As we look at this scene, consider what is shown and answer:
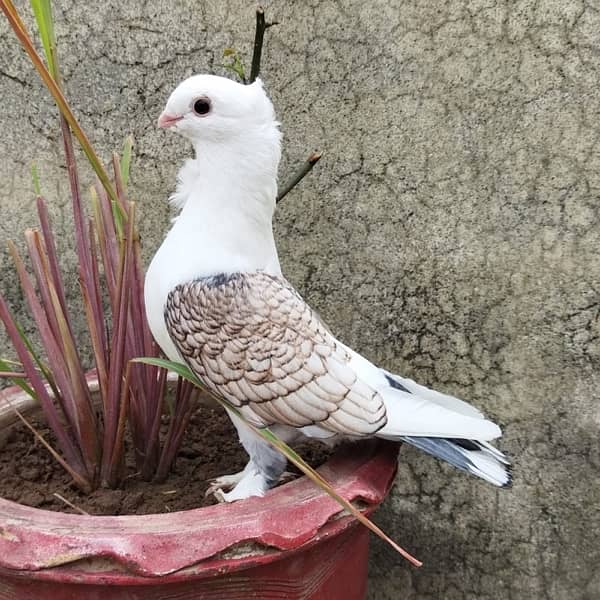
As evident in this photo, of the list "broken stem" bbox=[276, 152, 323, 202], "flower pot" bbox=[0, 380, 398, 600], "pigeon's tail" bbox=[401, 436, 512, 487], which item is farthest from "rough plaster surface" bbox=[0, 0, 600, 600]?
"flower pot" bbox=[0, 380, 398, 600]

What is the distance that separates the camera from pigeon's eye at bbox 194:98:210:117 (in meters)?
0.70

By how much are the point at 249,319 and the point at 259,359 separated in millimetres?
44

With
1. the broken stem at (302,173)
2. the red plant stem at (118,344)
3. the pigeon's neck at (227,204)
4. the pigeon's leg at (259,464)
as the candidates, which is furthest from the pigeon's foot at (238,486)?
the broken stem at (302,173)

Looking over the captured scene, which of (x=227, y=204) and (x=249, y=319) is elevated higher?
(x=227, y=204)

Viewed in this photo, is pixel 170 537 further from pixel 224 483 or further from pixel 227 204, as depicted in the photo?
pixel 227 204

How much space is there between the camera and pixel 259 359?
702mm

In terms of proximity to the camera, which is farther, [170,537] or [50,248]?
[50,248]

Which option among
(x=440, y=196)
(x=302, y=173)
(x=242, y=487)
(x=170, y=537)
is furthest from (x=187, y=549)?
(x=440, y=196)

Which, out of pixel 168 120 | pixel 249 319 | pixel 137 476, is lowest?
pixel 137 476

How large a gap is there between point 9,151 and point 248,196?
63 cm

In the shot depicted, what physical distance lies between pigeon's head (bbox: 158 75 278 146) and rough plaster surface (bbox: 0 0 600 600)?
401mm

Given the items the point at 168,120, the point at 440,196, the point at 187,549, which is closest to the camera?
the point at 187,549

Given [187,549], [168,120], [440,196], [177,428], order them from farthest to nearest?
[440,196] < [177,428] < [168,120] < [187,549]

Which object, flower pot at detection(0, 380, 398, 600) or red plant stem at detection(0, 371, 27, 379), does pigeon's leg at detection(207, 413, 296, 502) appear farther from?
red plant stem at detection(0, 371, 27, 379)
